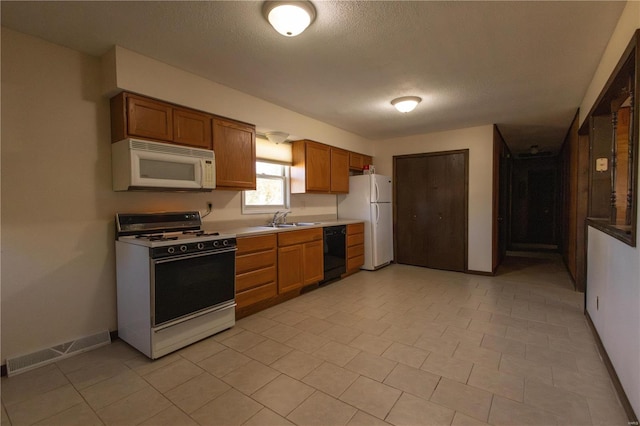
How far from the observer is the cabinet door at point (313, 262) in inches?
156

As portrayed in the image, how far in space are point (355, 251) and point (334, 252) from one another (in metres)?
0.65

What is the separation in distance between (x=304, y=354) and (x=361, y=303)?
4.36 feet

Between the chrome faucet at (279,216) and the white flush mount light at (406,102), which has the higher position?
the white flush mount light at (406,102)

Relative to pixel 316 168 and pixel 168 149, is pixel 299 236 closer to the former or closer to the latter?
pixel 316 168

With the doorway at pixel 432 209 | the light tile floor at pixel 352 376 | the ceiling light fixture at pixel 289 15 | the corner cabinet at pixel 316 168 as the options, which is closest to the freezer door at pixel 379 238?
the doorway at pixel 432 209

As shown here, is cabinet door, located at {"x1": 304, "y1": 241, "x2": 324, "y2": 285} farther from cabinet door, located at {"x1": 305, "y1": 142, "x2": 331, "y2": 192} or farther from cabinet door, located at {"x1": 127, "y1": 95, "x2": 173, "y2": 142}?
cabinet door, located at {"x1": 127, "y1": 95, "x2": 173, "y2": 142}

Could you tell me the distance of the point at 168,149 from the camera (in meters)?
2.72

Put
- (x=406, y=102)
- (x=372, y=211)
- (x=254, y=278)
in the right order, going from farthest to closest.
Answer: (x=372, y=211), (x=406, y=102), (x=254, y=278)

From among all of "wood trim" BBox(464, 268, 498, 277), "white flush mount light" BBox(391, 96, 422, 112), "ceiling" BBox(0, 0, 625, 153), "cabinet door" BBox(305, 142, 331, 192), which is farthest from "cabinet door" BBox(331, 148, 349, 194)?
"wood trim" BBox(464, 268, 498, 277)

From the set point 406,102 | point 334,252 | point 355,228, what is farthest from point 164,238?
point 355,228

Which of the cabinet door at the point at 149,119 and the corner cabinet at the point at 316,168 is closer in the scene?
the cabinet door at the point at 149,119

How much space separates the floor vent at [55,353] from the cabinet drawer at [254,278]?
1.19 metres

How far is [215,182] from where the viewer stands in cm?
308

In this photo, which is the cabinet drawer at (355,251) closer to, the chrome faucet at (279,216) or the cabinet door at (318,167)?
the cabinet door at (318,167)
